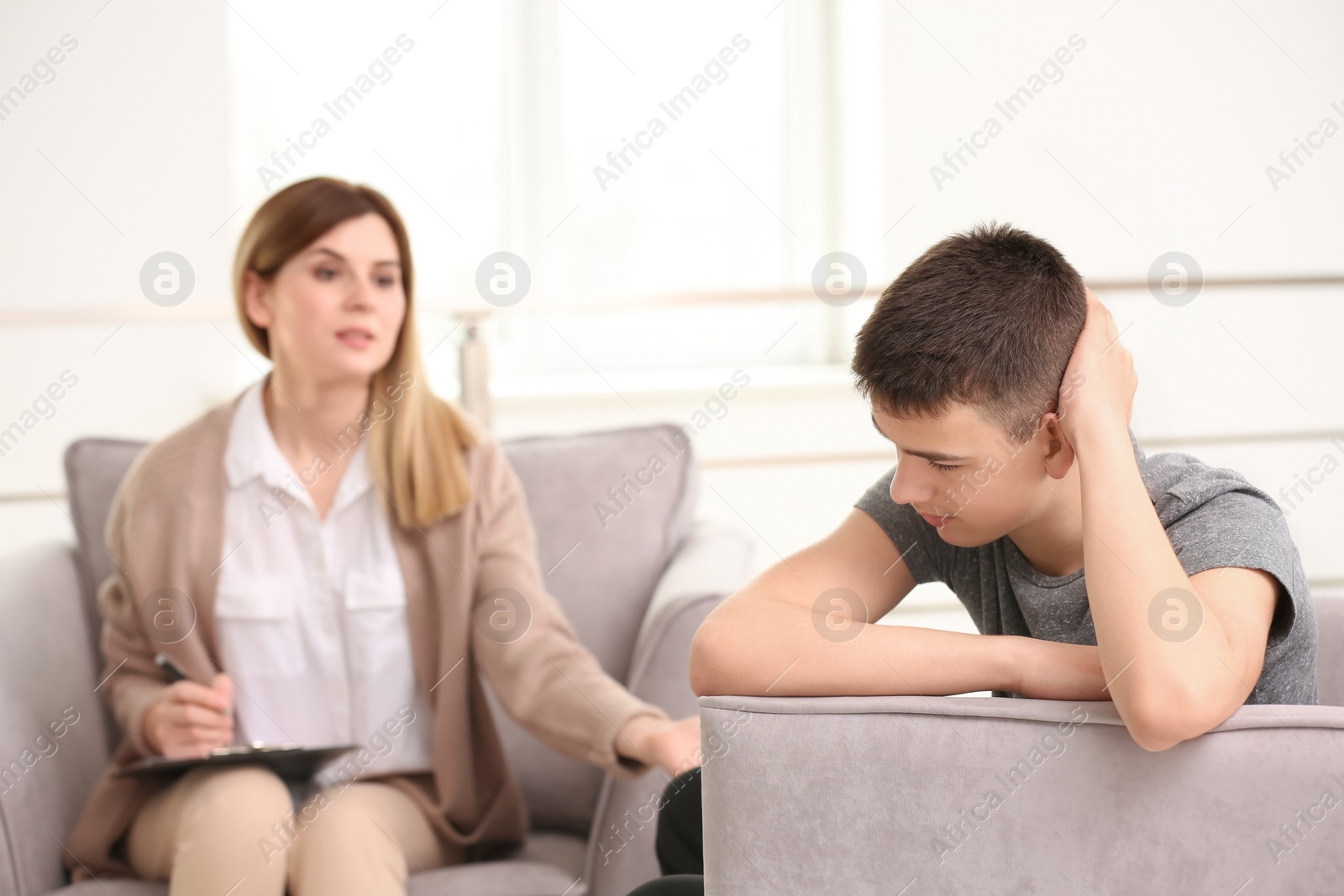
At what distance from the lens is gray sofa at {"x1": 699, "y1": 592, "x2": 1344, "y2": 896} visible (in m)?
0.61

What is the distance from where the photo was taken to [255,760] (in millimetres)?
1131

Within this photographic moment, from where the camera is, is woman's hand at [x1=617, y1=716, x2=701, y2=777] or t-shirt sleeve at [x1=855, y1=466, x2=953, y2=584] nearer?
t-shirt sleeve at [x1=855, y1=466, x2=953, y2=584]

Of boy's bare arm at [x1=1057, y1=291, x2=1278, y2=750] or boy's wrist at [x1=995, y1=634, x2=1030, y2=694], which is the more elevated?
boy's bare arm at [x1=1057, y1=291, x2=1278, y2=750]

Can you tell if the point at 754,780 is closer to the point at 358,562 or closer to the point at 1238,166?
the point at 358,562

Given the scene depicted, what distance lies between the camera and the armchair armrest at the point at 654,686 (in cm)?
114

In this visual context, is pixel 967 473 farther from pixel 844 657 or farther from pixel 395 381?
pixel 395 381

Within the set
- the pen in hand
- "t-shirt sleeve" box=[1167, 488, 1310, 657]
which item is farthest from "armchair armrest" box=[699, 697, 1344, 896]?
the pen in hand

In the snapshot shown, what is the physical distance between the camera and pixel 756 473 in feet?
8.91

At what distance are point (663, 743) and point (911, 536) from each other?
1.10 ft

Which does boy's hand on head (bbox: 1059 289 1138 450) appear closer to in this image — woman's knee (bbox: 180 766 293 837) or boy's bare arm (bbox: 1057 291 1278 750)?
boy's bare arm (bbox: 1057 291 1278 750)

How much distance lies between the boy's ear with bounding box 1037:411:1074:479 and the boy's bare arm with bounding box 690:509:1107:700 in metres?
0.14

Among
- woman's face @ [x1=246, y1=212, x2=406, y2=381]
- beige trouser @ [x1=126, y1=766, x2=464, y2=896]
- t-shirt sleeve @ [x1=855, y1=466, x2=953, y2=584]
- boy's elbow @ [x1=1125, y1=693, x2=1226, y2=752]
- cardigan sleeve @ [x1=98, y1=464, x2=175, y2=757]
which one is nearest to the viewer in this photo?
boy's elbow @ [x1=1125, y1=693, x2=1226, y2=752]

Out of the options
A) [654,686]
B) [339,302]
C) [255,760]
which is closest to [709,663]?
[654,686]

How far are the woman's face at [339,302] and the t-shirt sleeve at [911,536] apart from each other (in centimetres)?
72
